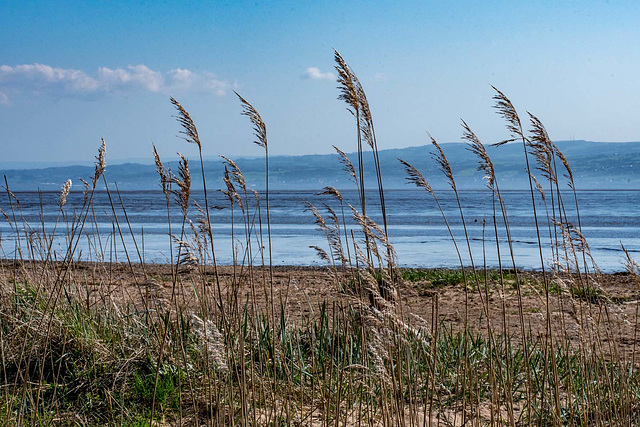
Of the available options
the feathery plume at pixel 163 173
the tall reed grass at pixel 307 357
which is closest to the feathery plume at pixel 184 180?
the tall reed grass at pixel 307 357

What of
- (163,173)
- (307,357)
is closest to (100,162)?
(163,173)

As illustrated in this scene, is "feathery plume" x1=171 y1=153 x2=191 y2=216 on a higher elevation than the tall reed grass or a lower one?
higher

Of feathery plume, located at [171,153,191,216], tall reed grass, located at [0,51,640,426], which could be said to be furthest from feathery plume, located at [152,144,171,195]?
feathery plume, located at [171,153,191,216]

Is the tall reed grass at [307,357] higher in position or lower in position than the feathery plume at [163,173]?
lower

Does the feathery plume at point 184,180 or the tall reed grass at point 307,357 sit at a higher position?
the feathery plume at point 184,180

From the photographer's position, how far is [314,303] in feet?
29.7

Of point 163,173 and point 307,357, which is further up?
point 163,173

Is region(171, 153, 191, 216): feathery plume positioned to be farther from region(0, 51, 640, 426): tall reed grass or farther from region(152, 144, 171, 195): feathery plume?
region(152, 144, 171, 195): feathery plume

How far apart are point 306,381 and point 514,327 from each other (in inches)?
160

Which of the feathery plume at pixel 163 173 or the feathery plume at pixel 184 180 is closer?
the feathery plume at pixel 184 180

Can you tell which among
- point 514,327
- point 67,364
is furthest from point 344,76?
point 514,327

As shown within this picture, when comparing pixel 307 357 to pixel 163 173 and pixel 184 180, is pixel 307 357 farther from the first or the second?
pixel 184 180

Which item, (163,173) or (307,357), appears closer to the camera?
(163,173)

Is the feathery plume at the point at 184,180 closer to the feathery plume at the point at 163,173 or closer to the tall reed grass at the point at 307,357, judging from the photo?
the tall reed grass at the point at 307,357
